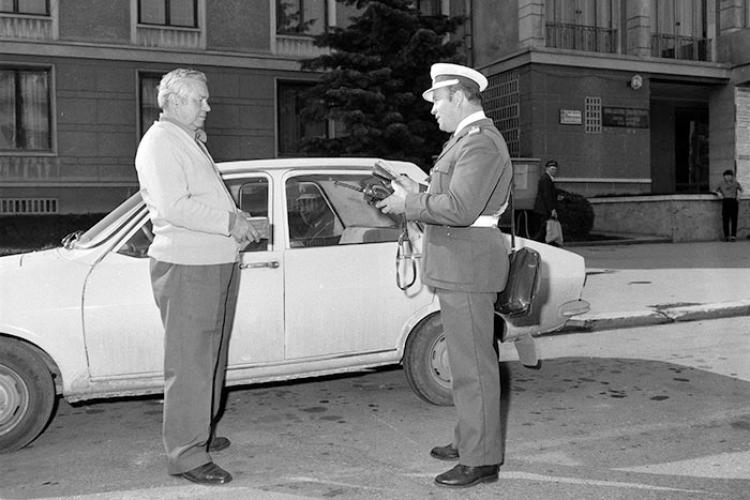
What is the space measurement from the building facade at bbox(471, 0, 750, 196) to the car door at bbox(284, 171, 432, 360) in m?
17.0

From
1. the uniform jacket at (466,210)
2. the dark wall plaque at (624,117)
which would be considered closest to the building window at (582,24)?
the dark wall plaque at (624,117)

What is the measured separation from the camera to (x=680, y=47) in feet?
82.8

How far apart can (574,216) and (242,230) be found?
1628cm

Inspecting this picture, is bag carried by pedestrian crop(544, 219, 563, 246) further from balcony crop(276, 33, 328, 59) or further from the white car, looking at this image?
balcony crop(276, 33, 328, 59)

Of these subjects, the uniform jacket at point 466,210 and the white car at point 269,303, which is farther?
the white car at point 269,303

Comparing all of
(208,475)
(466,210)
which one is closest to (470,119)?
(466,210)

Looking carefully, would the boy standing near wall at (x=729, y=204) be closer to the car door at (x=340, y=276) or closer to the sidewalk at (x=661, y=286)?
the sidewalk at (x=661, y=286)

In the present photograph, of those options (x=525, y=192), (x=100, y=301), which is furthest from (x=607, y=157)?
(x=100, y=301)

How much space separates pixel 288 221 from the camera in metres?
5.22

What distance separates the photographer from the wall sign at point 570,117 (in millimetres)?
22141

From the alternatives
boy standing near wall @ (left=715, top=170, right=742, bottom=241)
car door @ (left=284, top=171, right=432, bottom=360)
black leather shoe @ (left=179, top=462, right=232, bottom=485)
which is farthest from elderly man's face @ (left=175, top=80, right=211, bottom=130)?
boy standing near wall @ (left=715, top=170, right=742, bottom=241)

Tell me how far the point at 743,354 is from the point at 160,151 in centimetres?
561

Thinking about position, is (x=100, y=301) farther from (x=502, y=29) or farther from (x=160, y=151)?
(x=502, y=29)

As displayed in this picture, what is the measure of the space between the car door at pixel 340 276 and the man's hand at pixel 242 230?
1.22 meters
